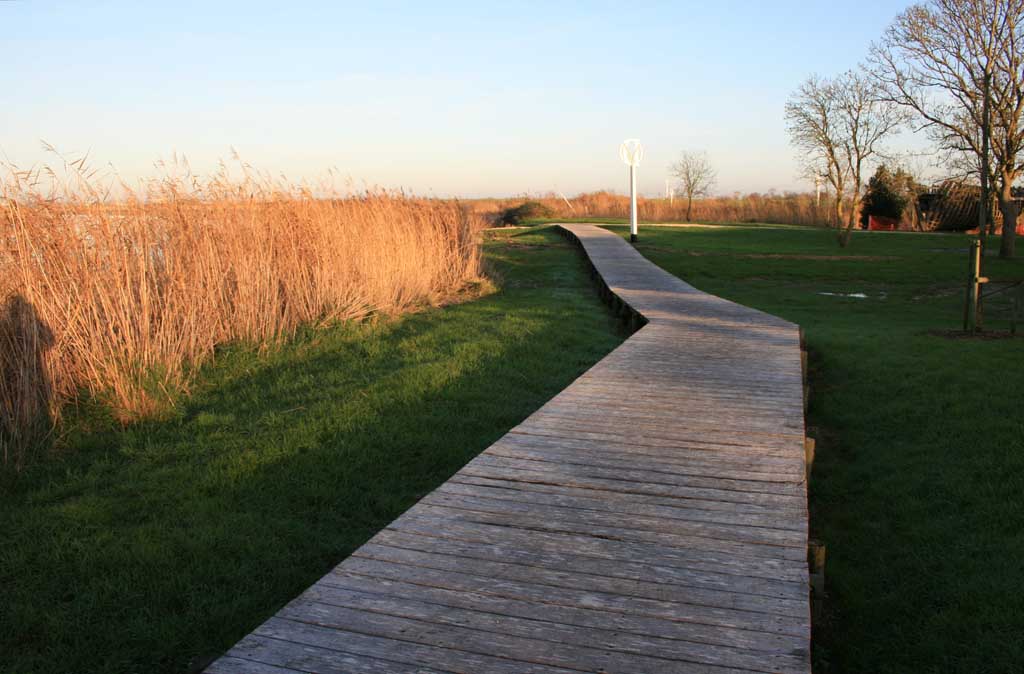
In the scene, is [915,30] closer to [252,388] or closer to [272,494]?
[252,388]

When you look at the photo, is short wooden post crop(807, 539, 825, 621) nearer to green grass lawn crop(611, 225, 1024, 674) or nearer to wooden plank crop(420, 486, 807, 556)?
wooden plank crop(420, 486, 807, 556)

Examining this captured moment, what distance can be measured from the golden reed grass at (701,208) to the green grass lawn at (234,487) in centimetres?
2905

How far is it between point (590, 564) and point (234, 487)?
230 cm

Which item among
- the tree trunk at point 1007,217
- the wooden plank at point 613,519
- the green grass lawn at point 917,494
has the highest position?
the tree trunk at point 1007,217

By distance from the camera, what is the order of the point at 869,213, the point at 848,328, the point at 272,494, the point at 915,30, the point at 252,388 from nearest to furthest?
the point at 272,494
the point at 252,388
the point at 848,328
the point at 915,30
the point at 869,213

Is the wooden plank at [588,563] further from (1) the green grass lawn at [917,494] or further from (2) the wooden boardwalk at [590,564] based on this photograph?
(1) the green grass lawn at [917,494]

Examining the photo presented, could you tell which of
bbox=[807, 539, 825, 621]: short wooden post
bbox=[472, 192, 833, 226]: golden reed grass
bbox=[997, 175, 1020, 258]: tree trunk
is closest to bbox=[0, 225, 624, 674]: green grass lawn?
bbox=[807, 539, 825, 621]: short wooden post

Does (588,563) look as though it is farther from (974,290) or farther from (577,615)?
(974,290)

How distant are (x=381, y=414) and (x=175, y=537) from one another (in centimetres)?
Answer: 206

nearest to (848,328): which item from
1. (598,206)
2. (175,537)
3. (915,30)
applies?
(175,537)

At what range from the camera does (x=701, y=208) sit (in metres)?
39.0

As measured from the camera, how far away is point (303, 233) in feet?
28.4

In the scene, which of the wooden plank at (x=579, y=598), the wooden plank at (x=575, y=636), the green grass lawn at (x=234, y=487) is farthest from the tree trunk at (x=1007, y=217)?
the wooden plank at (x=575, y=636)

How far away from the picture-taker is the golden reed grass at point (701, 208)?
34.0 metres
